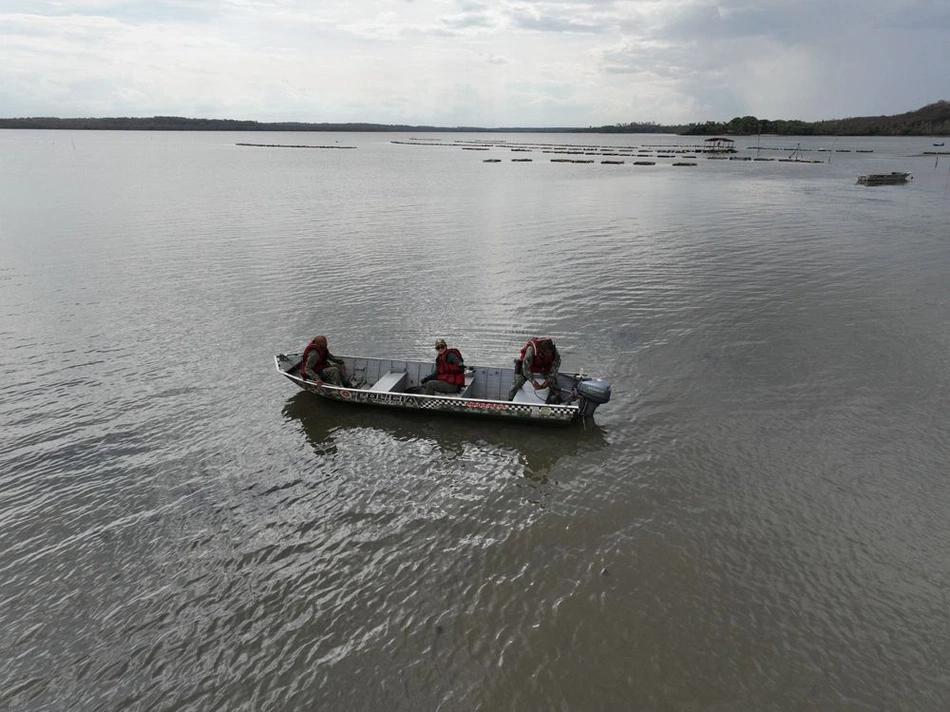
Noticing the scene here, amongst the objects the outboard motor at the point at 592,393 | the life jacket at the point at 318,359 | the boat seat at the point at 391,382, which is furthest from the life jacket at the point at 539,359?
the life jacket at the point at 318,359

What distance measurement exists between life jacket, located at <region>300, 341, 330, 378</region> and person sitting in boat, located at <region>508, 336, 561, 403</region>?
6.02 m

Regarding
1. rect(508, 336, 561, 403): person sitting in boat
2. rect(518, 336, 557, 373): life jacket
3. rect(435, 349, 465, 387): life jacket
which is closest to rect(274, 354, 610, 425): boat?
rect(508, 336, 561, 403): person sitting in boat

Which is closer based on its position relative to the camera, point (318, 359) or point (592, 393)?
point (592, 393)

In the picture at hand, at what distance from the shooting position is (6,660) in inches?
366

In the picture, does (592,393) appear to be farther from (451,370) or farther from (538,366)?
(451,370)

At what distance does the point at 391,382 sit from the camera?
1802 cm

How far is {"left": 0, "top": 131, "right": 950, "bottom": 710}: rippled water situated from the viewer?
9.12m

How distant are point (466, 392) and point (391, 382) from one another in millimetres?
2480

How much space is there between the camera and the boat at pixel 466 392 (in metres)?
15.8

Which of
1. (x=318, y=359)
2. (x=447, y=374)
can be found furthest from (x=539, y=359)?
(x=318, y=359)

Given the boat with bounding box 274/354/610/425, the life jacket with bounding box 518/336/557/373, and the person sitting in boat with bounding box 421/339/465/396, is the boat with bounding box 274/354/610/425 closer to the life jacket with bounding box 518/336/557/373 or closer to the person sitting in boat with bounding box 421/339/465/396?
the person sitting in boat with bounding box 421/339/465/396

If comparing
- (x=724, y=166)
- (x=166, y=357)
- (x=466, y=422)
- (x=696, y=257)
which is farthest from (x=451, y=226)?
(x=724, y=166)

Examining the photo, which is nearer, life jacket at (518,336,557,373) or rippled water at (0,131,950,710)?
rippled water at (0,131,950,710)

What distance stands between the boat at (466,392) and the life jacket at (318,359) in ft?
0.87
